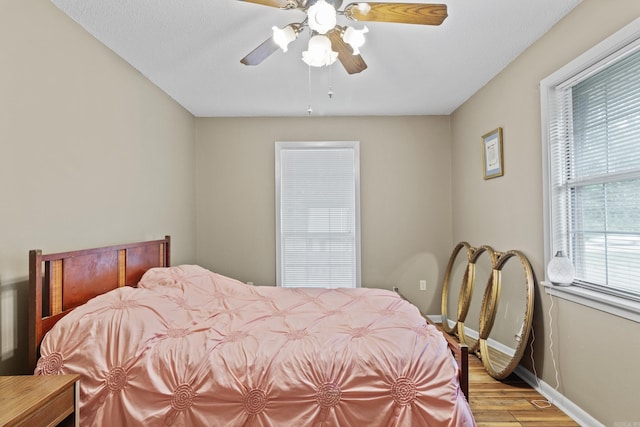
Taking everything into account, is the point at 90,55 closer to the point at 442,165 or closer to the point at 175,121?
the point at 175,121

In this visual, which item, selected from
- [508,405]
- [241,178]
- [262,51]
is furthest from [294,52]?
[508,405]

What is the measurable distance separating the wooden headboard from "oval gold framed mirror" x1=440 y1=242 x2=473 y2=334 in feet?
10.3

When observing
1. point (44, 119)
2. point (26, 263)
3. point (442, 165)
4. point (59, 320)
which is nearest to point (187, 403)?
point (59, 320)

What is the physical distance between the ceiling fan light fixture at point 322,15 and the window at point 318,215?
2.70 meters

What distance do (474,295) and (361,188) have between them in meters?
1.73

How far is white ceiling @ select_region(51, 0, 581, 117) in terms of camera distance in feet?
7.22

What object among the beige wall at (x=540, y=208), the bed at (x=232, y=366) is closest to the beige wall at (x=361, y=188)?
the beige wall at (x=540, y=208)

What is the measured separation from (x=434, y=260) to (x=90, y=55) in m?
3.88

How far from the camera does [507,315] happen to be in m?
2.88

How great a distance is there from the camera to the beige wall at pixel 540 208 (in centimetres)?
195

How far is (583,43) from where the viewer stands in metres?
2.17

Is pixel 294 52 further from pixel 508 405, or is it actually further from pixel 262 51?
pixel 508 405

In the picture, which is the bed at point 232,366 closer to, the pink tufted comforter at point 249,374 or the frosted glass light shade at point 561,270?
the pink tufted comforter at point 249,374

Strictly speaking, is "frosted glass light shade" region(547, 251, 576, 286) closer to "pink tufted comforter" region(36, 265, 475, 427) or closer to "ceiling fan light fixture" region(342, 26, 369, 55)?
"pink tufted comforter" region(36, 265, 475, 427)
